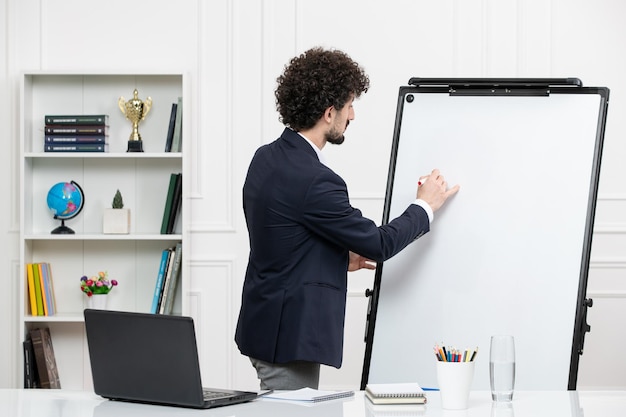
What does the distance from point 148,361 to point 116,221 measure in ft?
8.45

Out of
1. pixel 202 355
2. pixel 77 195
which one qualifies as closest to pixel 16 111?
pixel 77 195

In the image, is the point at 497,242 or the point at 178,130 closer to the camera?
the point at 497,242

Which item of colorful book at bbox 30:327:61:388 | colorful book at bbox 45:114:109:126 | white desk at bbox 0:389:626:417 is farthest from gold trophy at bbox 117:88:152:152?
white desk at bbox 0:389:626:417

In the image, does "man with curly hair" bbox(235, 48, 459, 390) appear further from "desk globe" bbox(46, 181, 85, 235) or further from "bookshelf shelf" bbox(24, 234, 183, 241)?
"desk globe" bbox(46, 181, 85, 235)

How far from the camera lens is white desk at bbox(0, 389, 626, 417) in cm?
175

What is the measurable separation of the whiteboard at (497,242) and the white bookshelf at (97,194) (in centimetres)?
193

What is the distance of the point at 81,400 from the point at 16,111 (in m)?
2.87

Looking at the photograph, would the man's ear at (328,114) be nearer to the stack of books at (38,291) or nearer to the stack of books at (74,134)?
the stack of books at (74,134)

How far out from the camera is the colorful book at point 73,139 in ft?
14.0

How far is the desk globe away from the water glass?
2.94m

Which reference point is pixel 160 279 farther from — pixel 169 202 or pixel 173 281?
pixel 169 202

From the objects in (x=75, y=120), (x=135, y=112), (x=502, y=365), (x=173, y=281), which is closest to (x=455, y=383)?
(x=502, y=365)

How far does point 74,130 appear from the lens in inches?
169

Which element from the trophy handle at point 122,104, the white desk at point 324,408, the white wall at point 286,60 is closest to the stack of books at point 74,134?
the trophy handle at point 122,104
